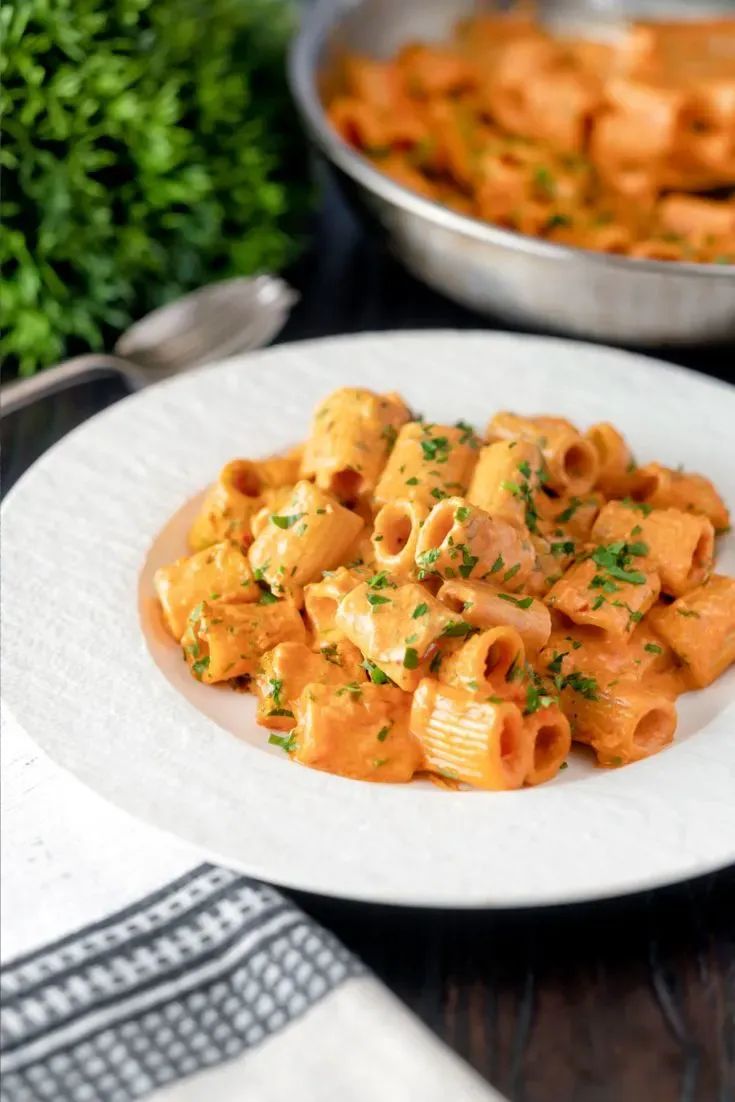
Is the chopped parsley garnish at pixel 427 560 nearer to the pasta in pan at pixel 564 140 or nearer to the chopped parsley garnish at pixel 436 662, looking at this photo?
the chopped parsley garnish at pixel 436 662

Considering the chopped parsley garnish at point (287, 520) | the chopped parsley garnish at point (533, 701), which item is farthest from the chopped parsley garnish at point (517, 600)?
the chopped parsley garnish at point (287, 520)

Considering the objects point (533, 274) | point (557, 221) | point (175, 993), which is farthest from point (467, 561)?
point (557, 221)

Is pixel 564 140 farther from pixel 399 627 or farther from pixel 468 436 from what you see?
pixel 399 627

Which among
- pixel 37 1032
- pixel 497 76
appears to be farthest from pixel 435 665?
pixel 497 76

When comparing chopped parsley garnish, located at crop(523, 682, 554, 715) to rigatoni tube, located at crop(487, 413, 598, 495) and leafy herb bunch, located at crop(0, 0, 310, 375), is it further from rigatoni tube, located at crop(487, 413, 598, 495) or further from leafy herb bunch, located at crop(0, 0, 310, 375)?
leafy herb bunch, located at crop(0, 0, 310, 375)

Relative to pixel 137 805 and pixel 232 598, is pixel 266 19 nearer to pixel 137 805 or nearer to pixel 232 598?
pixel 232 598

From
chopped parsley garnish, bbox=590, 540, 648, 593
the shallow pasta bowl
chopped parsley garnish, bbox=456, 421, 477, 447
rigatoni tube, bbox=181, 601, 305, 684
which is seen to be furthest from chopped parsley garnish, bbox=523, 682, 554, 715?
the shallow pasta bowl
